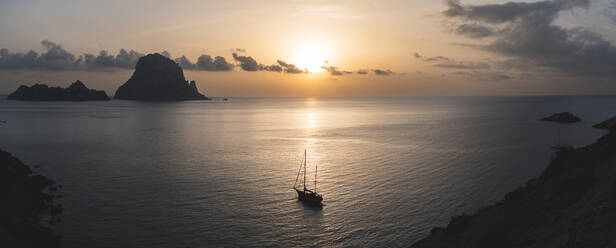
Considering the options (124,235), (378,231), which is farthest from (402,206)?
(124,235)

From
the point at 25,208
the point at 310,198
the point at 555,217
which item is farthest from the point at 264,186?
the point at 555,217

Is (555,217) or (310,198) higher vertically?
(555,217)

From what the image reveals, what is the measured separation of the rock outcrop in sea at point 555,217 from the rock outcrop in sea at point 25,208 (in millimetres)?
34647

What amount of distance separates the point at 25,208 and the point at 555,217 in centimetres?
5230

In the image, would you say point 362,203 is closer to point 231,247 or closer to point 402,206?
point 402,206

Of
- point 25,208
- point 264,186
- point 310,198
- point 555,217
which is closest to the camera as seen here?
point 555,217

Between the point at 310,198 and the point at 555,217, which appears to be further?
the point at 310,198

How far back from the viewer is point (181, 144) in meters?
94.7

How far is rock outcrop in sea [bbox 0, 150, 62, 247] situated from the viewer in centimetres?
3161

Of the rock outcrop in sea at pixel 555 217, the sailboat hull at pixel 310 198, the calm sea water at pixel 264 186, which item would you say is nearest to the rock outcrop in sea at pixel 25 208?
the calm sea water at pixel 264 186

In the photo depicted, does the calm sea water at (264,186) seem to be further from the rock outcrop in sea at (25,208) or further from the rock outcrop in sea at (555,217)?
the rock outcrop in sea at (555,217)

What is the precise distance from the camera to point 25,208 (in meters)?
39.9

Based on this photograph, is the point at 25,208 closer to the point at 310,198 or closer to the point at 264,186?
the point at 264,186

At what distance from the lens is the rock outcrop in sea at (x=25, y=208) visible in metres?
31.6
